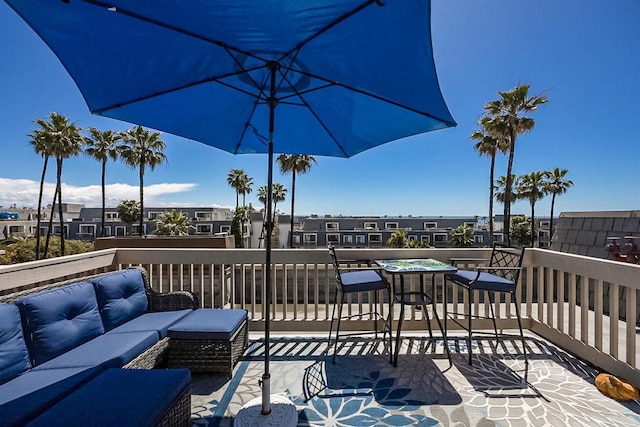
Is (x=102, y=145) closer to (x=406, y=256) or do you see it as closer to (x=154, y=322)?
(x=154, y=322)

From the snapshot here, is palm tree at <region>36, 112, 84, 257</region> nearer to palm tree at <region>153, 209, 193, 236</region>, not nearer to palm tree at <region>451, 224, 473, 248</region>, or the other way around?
palm tree at <region>153, 209, 193, 236</region>

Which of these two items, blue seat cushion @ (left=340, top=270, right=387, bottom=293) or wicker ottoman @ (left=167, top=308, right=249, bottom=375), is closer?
wicker ottoman @ (left=167, top=308, right=249, bottom=375)

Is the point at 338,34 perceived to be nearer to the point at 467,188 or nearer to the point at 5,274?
the point at 5,274

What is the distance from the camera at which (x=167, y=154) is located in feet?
68.5

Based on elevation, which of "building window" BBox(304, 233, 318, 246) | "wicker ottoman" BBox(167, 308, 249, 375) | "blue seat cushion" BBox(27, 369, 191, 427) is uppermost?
"blue seat cushion" BBox(27, 369, 191, 427)

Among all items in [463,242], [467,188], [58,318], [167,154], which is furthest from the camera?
[467,188]

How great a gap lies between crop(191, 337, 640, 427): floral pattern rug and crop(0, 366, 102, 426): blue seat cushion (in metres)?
0.74

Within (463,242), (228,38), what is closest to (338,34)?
(228,38)

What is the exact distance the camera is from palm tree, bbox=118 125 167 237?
65.6 feet

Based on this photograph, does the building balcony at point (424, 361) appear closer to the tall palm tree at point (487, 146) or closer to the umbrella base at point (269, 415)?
the umbrella base at point (269, 415)

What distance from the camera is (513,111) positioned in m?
14.4

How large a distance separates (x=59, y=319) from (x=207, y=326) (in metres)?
0.96

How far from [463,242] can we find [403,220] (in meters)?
13.4

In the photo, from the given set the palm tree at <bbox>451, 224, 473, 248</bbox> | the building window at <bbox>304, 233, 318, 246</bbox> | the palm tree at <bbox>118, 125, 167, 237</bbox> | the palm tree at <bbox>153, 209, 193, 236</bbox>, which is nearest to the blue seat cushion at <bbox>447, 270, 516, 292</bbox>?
the palm tree at <bbox>118, 125, 167, 237</bbox>
